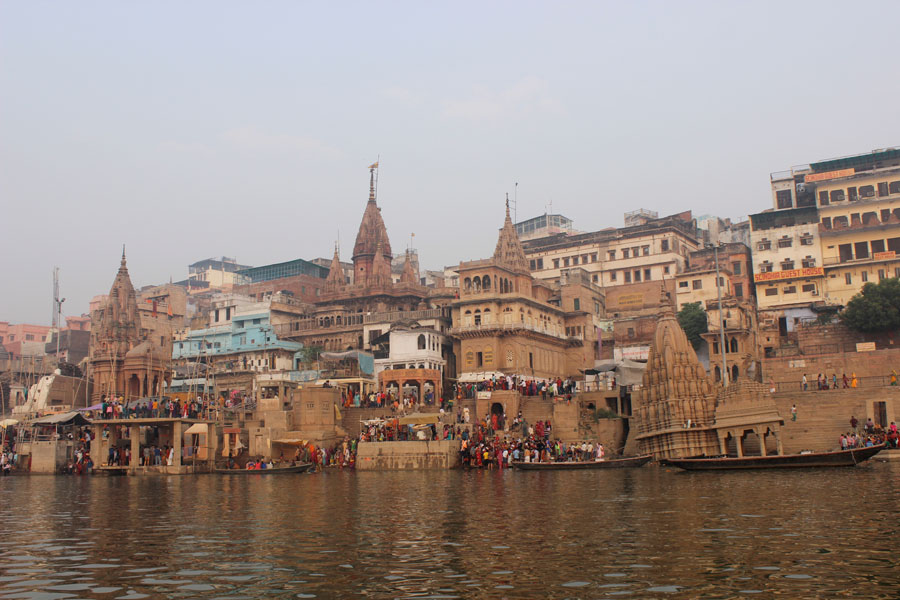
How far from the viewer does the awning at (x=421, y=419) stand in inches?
A: 1582

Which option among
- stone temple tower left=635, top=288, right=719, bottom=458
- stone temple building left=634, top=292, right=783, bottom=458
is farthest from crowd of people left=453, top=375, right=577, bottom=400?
stone temple building left=634, top=292, right=783, bottom=458

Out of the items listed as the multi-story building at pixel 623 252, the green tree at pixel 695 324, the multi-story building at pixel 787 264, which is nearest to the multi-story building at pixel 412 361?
the multi-story building at pixel 623 252

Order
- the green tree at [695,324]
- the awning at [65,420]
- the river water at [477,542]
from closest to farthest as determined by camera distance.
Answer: the river water at [477,542] < the awning at [65,420] < the green tree at [695,324]

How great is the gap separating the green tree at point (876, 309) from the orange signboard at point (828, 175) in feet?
41.4

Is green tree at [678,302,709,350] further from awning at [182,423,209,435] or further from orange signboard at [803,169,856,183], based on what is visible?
awning at [182,423,209,435]

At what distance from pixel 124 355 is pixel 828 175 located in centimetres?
4900

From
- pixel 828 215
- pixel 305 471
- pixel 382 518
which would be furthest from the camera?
pixel 828 215

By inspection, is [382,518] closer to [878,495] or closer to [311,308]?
[878,495]

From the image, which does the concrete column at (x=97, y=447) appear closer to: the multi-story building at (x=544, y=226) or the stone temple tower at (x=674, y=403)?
the stone temple tower at (x=674, y=403)

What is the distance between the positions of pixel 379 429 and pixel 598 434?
963cm

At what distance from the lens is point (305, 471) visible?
3731cm

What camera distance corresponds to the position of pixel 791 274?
57.1 metres

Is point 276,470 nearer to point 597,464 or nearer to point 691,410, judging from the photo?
point 597,464

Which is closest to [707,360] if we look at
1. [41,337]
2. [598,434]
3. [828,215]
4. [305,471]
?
[828,215]
